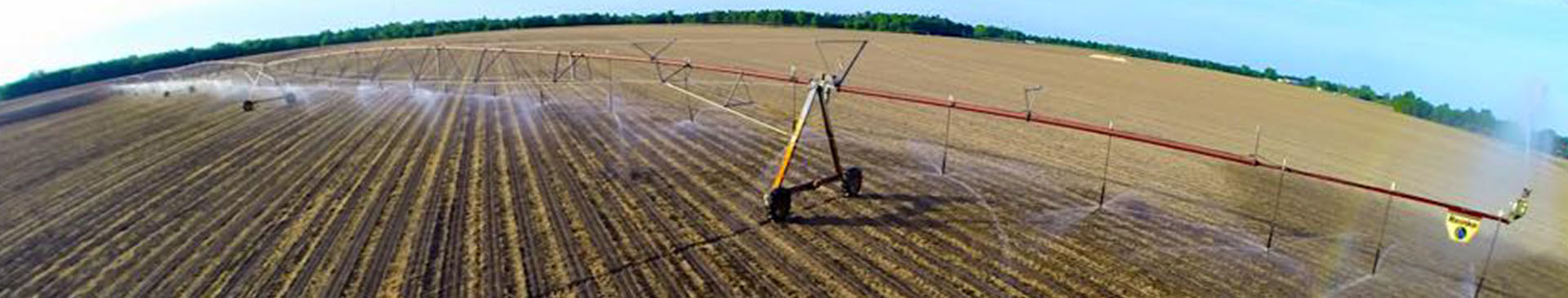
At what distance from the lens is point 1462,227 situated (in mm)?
15539

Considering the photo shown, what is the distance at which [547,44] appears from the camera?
259 ft

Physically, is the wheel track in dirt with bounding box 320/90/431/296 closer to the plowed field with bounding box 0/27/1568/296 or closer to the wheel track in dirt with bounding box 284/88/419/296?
the wheel track in dirt with bounding box 284/88/419/296

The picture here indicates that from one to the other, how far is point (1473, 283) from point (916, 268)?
34.5 feet

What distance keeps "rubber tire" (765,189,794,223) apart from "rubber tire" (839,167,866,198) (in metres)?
2.33

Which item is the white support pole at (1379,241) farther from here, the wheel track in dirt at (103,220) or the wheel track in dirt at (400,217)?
the wheel track in dirt at (103,220)

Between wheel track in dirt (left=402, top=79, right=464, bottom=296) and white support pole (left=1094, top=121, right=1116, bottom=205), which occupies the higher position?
white support pole (left=1094, top=121, right=1116, bottom=205)

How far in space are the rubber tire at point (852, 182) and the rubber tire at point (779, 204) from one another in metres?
2.33

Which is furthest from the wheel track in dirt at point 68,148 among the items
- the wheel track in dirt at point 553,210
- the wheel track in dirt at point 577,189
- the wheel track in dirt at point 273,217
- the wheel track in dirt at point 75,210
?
the wheel track in dirt at point 577,189

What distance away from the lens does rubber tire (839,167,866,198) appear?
2180 centimetres

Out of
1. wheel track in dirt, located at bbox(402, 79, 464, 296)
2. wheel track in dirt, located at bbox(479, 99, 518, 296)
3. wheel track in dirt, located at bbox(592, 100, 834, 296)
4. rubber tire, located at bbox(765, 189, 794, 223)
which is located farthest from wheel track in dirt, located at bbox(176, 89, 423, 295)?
rubber tire, located at bbox(765, 189, 794, 223)

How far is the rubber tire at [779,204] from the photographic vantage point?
769 inches

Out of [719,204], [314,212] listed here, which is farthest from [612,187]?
[314,212]

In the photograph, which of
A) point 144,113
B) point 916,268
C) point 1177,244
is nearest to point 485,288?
point 916,268

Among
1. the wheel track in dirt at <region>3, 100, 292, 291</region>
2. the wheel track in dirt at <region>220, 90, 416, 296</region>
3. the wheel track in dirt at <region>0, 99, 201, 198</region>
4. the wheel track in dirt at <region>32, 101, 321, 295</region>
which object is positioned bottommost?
the wheel track in dirt at <region>0, 99, 201, 198</region>
